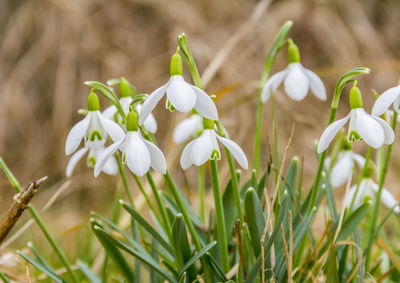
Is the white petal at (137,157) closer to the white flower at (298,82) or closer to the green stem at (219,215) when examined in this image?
the green stem at (219,215)

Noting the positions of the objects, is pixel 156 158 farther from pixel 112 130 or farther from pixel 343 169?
pixel 343 169

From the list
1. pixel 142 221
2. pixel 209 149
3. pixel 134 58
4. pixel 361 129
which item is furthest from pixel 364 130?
pixel 134 58

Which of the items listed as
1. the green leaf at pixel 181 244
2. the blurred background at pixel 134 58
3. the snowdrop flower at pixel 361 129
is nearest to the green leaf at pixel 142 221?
the green leaf at pixel 181 244

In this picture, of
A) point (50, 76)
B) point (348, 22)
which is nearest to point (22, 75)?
point (50, 76)

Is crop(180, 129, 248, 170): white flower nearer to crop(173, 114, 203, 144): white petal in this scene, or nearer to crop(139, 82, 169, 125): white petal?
crop(139, 82, 169, 125): white petal

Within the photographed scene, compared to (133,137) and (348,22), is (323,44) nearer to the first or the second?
(348,22)
